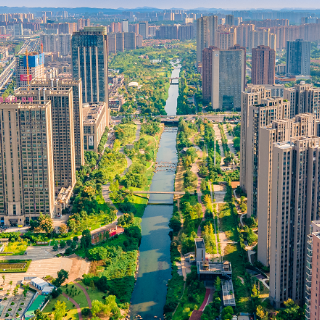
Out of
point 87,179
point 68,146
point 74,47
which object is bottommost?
point 87,179

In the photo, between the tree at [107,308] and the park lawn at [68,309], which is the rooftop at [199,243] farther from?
the park lawn at [68,309]

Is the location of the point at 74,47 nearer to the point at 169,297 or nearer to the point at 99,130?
the point at 99,130

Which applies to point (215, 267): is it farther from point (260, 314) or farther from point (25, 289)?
point (25, 289)

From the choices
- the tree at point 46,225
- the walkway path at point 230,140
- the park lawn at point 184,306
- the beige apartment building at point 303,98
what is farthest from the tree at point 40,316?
the walkway path at point 230,140

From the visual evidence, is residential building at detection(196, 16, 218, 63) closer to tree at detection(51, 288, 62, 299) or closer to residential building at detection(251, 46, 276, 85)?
residential building at detection(251, 46, 276, 85)

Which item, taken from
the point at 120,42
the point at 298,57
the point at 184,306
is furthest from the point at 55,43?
the point at 184,306

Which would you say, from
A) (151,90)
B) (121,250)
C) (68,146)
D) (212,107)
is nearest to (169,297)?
(121,250)

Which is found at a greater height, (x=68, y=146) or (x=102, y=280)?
(x=68, y=146)
